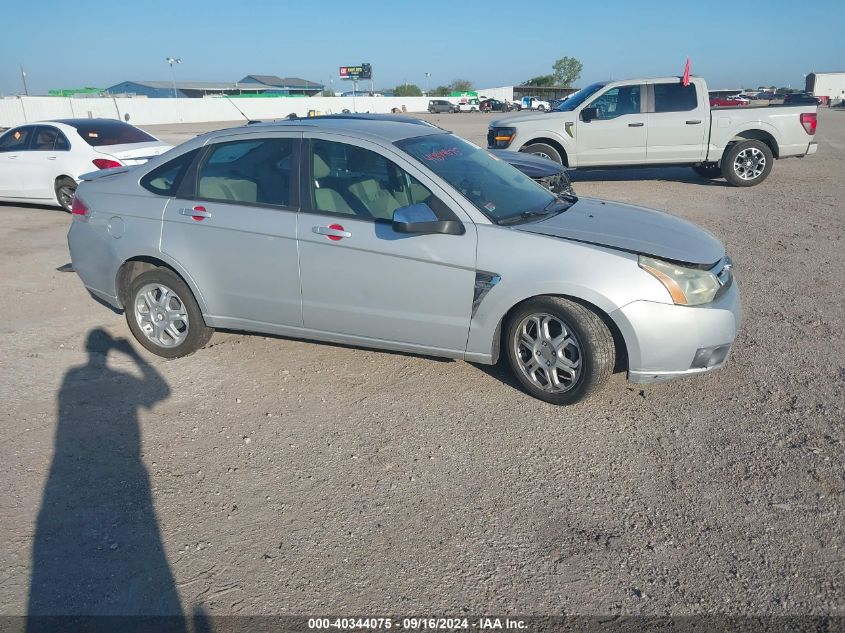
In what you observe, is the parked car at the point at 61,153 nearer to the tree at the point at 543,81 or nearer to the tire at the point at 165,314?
the tire at the point at 165,314

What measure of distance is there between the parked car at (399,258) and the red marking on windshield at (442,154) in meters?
0.06

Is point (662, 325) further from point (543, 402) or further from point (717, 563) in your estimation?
point (717, 563)

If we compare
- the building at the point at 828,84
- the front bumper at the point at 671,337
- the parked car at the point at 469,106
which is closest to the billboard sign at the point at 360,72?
the parked car at the point at 469,106

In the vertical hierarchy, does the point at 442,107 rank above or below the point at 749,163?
above

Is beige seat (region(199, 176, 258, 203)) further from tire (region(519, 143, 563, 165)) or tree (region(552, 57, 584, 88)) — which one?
tree (region(552, 57, 584, 88))

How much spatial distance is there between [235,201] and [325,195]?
0.69m

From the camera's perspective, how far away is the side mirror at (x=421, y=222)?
410cm

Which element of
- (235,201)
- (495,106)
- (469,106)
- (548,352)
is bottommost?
(548,352)

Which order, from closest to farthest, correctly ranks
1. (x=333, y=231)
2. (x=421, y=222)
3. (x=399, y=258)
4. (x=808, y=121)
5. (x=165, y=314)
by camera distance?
(x=421, y=222)
(x=399, y=258)
(x=333, y=231)
(x=165, y=314)
(x=808, y=121)

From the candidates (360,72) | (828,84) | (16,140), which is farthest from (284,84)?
(16,140)

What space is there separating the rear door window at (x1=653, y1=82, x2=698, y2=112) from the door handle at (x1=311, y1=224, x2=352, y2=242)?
32.4 feet

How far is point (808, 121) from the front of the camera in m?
12.3

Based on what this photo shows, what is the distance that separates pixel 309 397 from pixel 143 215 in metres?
1.90

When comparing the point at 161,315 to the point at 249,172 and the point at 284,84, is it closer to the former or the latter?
the point at 249,172
